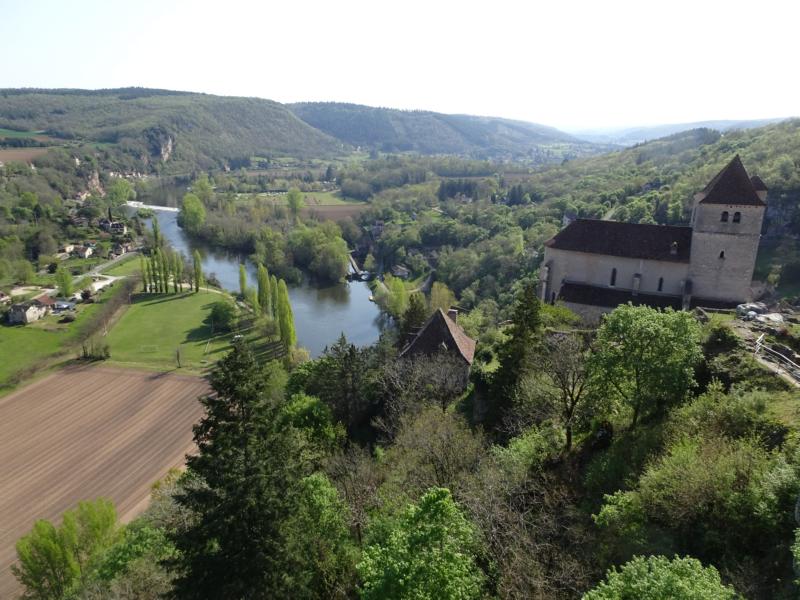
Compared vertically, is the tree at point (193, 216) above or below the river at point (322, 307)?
above

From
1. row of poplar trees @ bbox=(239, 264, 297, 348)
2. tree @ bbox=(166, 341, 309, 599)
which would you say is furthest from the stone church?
row of poplar trees @ bbox=(239, 264, 297, 348)

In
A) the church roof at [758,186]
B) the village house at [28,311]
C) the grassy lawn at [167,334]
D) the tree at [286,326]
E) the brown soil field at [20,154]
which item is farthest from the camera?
the brown soil field at [20,154]

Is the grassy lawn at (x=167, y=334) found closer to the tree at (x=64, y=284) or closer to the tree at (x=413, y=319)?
the tree at (x=64, y=284)

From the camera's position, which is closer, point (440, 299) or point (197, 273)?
point (440, 299)

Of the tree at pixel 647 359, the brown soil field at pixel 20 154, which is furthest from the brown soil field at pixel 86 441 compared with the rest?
the brown soil field at pixel 20 154

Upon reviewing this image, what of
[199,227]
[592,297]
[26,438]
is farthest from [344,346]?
[199,227]

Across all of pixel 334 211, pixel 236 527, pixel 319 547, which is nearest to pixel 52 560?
pixel 236 527

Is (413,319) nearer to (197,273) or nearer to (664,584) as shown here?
(664,584)
